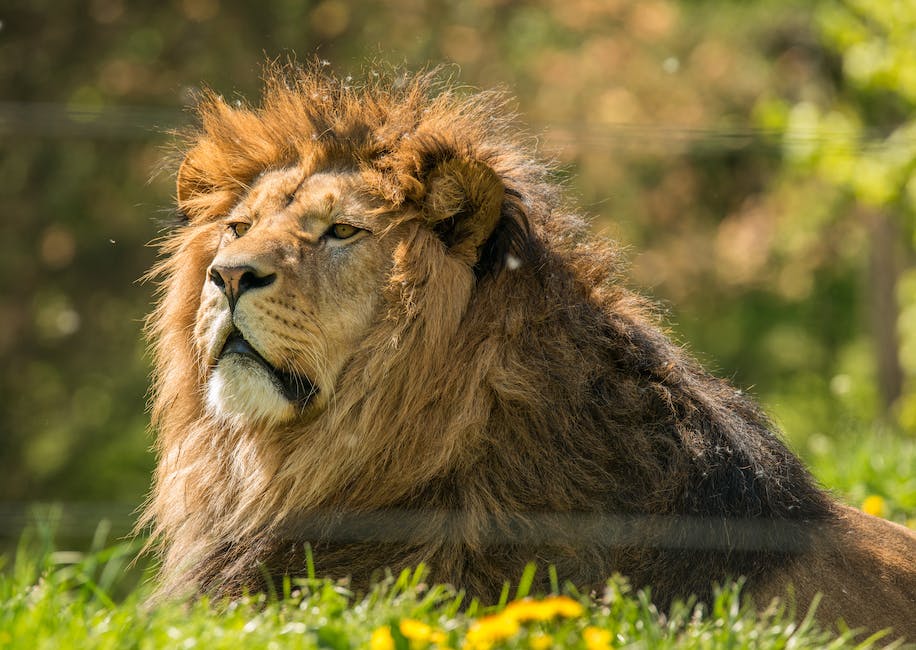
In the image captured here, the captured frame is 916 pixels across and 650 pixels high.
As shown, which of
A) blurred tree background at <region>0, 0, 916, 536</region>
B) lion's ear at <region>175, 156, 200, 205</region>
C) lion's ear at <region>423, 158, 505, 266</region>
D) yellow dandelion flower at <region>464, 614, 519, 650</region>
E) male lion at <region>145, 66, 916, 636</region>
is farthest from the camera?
blurred tree background at <region>0, 0, 916, 536</region>

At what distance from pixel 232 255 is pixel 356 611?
120 cm

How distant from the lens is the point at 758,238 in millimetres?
17656

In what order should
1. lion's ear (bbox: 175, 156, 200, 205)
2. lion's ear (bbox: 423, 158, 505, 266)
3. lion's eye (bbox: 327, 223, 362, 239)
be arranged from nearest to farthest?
1. lion's ear (bbox: 423, 158, 505, 266)
2. lion's eye (bbox: 327, 223, 362, 239)
3. lion's ear (bbox: 175, 156, 200, 205)

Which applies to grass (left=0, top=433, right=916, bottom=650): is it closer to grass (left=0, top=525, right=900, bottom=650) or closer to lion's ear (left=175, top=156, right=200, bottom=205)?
grass (left=0, top=525, right=900, bottom=650)

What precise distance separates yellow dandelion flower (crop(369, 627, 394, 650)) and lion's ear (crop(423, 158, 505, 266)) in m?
1.42

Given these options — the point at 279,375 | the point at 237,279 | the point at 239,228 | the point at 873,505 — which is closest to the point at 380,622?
the point at 279,375

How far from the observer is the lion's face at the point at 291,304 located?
143 inches

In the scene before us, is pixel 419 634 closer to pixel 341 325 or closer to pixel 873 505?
pixel 341 325

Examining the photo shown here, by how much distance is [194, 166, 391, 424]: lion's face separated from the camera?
3.62 meters

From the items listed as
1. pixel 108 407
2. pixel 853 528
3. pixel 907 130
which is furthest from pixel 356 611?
pixel 108 407

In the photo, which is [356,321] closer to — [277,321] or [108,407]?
[277,321]

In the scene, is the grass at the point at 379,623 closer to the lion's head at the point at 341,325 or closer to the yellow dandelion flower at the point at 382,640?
the yellow dandelion flower at the point at 382,640

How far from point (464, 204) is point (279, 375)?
0.74 m

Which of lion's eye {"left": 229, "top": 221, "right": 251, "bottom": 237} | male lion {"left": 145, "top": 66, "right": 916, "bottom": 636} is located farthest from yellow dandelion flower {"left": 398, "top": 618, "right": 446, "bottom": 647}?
lion's eye {"left": 229, "top": 221, "right": 251, "bottom": 237}
